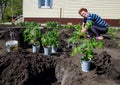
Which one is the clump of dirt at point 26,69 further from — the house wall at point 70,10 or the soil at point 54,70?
the house wall at point 70,10

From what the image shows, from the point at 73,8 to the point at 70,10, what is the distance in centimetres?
23

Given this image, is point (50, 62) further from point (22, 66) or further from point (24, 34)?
point (24, 34)

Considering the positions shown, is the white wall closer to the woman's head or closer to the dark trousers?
the dark trousers

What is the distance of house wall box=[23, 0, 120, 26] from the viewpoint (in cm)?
2075

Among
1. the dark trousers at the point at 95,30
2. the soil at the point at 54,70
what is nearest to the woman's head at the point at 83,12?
the dark trousers at the point at 95,30

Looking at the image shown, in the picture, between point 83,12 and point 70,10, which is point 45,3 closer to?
point 70,10

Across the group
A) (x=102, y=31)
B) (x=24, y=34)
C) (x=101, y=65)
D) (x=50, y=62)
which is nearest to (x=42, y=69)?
(x=50, y=62)

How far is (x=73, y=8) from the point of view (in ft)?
68.8

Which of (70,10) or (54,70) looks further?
(70,10)

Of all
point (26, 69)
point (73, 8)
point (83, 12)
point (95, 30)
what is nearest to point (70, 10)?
point (73, 8)

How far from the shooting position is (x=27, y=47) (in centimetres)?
945

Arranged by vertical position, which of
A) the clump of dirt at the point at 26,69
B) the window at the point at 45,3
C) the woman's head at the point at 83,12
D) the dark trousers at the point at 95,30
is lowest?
the clump of dirt at the point at 26,69

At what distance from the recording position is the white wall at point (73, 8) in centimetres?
2075

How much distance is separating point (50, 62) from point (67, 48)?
1880 millimetres
